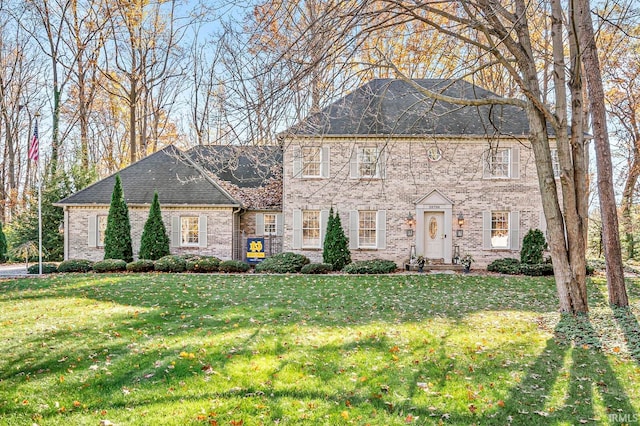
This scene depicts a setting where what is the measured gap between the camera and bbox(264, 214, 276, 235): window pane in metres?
Answer: 19.7

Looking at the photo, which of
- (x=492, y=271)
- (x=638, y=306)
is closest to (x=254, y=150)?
(x=638, y=306)

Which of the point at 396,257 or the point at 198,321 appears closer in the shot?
the point at 198,321

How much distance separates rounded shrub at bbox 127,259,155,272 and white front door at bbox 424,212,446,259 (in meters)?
10.6

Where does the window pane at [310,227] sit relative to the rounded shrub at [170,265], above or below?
above

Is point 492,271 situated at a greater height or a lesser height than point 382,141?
lesser

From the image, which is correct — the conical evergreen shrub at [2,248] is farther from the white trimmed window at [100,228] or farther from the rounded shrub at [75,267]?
the rounded shrub at [75,267]

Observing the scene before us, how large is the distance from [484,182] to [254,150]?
533 inches

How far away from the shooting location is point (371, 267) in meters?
15.6

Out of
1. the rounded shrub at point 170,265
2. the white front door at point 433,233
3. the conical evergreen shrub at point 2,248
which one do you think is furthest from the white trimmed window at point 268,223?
the conical evergreen shrub at point 2,248

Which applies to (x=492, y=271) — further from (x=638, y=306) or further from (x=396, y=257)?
(x=638, y=306)

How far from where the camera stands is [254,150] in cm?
630

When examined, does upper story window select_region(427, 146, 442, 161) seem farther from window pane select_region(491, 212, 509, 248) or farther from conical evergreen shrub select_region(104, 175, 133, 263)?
conical evergreen shrub select_region(104, 175, 133, 263)

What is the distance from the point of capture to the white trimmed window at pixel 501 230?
57.1 feet

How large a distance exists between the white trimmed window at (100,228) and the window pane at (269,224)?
6847mm
